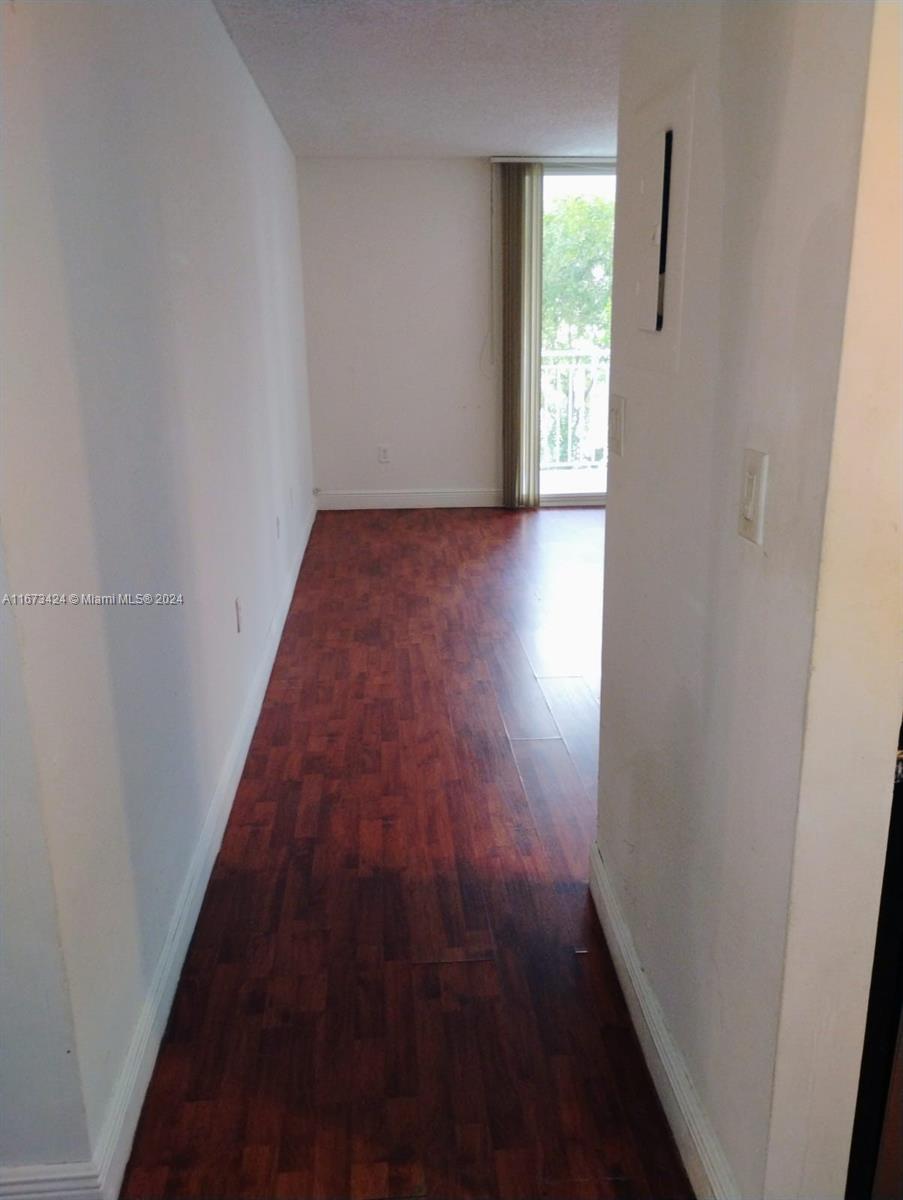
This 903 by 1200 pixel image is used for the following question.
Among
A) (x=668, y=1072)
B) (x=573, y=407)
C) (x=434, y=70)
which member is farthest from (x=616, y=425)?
(x=573, y=407)

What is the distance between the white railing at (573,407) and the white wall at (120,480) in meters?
3.82

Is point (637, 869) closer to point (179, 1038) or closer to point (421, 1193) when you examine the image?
point (421, 1193)

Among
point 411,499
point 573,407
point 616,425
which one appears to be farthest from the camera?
point 573,407

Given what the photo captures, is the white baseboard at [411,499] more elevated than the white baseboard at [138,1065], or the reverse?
the white baseboard at [411,499]

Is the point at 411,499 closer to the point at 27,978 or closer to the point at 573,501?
the point at 573,501

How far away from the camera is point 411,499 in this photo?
649cm

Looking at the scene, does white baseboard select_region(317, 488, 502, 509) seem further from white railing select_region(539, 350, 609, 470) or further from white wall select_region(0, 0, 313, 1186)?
white wall select_region(0, 0, 313, 1186)

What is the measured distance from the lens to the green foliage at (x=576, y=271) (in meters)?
6.07

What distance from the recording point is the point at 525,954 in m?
2.00

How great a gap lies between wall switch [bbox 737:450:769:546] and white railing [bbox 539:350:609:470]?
207 inches

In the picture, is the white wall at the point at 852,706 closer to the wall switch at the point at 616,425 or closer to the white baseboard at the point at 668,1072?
the white baseboard at the point at 668,1072

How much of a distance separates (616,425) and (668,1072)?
120 centimetres

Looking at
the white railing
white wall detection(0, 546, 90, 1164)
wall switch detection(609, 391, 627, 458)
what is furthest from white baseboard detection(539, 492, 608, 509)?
white wall detection(0, 546, 90, 1164)

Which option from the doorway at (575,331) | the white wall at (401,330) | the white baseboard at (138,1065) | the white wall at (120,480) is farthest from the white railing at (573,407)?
the white baseboard at (138,1065)
